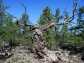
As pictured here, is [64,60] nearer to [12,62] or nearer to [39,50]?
[39,50]

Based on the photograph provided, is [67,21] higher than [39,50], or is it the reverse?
[67,21]

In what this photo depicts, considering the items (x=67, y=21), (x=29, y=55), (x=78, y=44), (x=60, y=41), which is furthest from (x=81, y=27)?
(x=29, y=55)

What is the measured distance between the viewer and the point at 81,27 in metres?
27.2

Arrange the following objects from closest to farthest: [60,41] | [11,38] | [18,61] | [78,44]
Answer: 1. [18,61]
2. [11,38]
3. [78,44]
4. [60,41]

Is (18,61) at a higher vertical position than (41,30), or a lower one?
lower

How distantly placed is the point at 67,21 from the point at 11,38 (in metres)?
14.1

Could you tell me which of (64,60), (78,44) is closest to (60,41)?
(78,44)

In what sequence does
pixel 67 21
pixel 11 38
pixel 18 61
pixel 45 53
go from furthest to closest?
pixel 11 38
pixel 67 21
pixel 45 53
pixel 18 61

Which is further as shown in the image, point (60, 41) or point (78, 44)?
point (60, 41)

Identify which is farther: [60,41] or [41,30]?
[60,41]

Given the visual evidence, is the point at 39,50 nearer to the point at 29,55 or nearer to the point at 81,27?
the point at 29,55

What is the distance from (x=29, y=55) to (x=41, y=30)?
5.71 feet

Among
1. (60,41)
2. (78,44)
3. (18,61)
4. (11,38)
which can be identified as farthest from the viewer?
(60,41)

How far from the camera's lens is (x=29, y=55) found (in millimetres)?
11914
